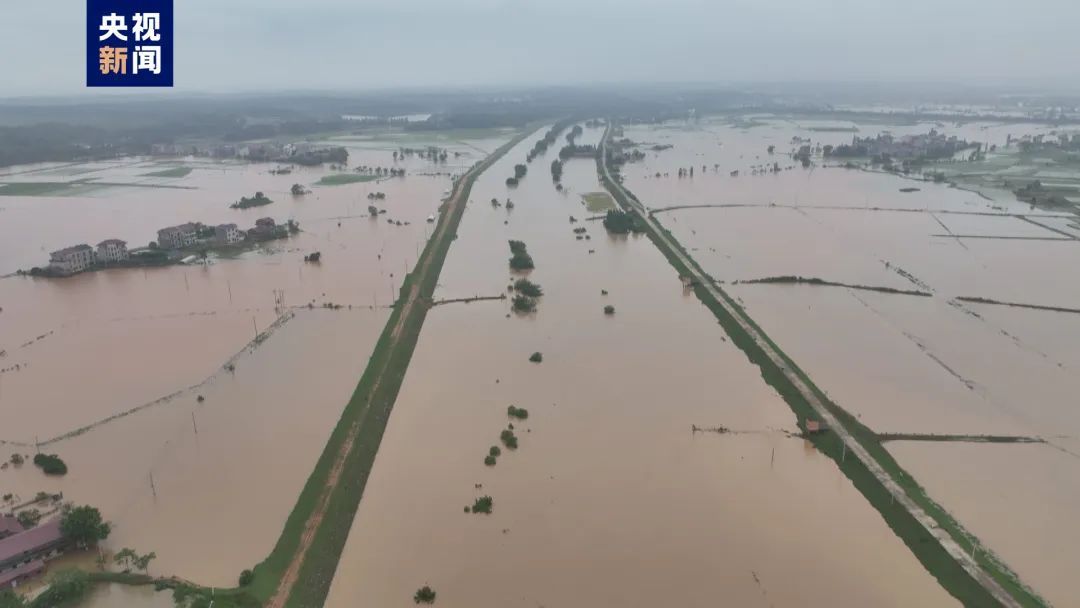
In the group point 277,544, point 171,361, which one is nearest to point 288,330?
point 171,361

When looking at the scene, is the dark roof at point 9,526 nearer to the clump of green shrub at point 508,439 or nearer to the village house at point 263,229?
the clump of green shrub at point 508,439

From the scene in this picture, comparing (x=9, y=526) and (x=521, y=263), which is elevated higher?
(x=521, y=263)

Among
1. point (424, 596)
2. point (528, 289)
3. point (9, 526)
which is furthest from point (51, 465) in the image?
point (528, 289)

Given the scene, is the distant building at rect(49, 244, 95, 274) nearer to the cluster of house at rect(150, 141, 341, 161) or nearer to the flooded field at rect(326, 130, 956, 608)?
the flooded field at rect(326, 130, 956, 608)

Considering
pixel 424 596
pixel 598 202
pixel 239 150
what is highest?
pixel 239 150

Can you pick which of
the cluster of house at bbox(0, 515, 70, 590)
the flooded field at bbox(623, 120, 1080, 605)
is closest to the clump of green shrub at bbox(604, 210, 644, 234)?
the flooded field at bbox(623, 120, 1080, 605)

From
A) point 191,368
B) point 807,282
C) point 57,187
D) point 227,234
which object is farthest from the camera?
point 57,187

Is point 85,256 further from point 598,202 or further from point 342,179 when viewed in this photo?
point 598,202
